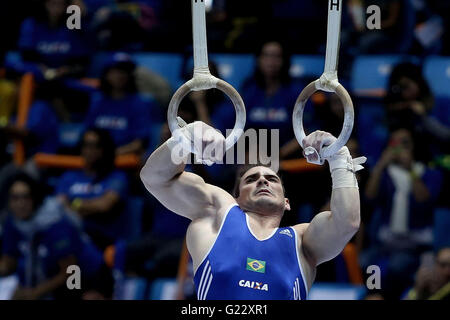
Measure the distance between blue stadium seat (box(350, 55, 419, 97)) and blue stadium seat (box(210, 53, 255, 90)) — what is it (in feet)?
2.93

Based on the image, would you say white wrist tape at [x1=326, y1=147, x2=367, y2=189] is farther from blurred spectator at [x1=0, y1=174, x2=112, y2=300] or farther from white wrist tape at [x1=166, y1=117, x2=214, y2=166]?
blurred spectator at [x1=0, y1=174, x2=112, y2=300]

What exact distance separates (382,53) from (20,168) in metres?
3.23

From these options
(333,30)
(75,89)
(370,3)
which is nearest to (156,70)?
(75,89)

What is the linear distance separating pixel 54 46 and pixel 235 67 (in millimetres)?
1705

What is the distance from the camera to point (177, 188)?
17.8ft

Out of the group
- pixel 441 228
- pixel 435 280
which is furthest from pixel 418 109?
pixel 435 280

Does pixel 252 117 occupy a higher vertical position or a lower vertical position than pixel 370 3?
lower

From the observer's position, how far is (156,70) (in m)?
9.04

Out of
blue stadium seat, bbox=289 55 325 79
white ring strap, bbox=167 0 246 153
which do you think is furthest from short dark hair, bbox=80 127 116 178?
white ring strap, bbox=167 0 246 153

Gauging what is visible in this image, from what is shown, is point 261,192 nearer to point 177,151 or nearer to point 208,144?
point 177,151

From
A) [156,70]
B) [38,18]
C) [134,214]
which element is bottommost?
[134,214]

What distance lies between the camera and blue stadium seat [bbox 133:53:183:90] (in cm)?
902
